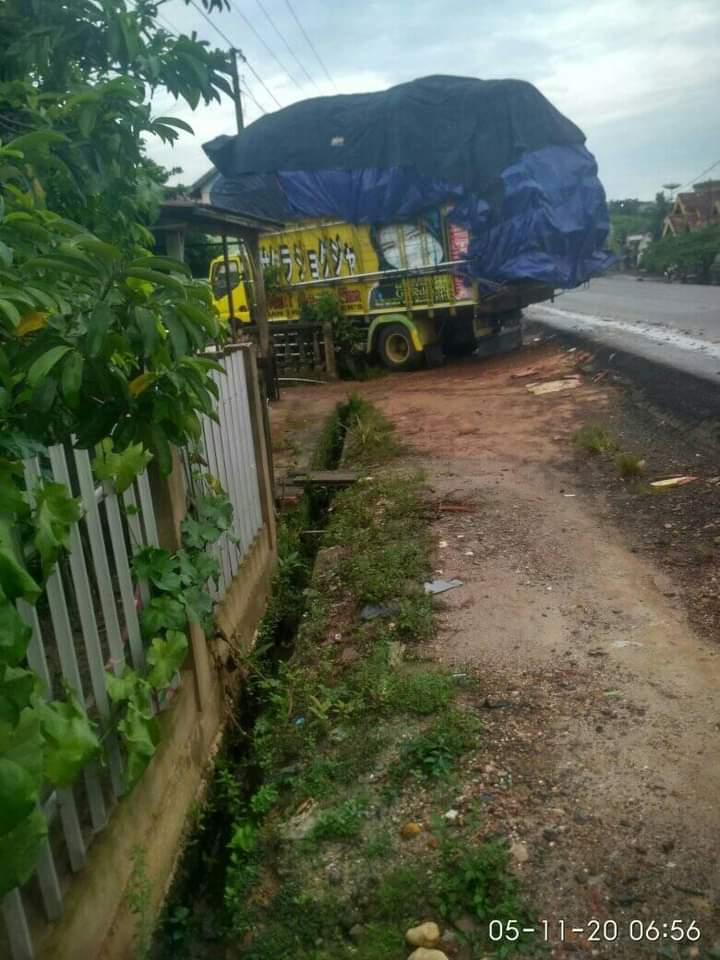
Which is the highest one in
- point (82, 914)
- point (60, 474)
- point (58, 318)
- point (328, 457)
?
point (58, 318)

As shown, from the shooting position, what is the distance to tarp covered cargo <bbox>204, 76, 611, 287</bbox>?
45.6 ft

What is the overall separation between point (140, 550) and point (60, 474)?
28.5 inches

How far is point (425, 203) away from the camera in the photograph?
14.6m

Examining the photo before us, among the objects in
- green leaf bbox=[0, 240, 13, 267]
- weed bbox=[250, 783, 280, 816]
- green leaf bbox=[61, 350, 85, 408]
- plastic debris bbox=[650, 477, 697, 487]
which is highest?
green leaf bbox=[0, 240, 13, 267]

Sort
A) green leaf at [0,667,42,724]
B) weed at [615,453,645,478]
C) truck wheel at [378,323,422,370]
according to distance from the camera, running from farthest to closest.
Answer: truck wheel at [378,323,422,370], weed at [615,453,645,478], green leaf at [0,667,42,724]

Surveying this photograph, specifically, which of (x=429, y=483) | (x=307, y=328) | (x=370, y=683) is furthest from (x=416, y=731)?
(x=307, y=328)

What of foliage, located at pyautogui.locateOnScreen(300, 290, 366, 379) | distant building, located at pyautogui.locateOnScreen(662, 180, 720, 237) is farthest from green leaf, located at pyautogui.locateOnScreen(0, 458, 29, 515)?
distant building, located at pyautogui.locateOnScreen(662, 180, 720, 237)

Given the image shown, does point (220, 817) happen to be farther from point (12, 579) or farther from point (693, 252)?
point (693, 252)

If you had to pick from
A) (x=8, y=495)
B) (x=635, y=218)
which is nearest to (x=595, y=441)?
(x=8, y=495)

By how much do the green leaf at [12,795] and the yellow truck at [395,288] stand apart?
13212 millimetres

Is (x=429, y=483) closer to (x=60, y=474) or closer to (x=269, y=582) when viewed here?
(x=269, y=582)

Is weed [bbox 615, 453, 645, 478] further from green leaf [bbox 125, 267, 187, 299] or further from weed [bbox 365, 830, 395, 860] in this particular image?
green leaf [bbox 125, 267, 187, 299]

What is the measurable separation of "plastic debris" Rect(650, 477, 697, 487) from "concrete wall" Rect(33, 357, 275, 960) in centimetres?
349

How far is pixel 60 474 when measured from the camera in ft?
7.18
